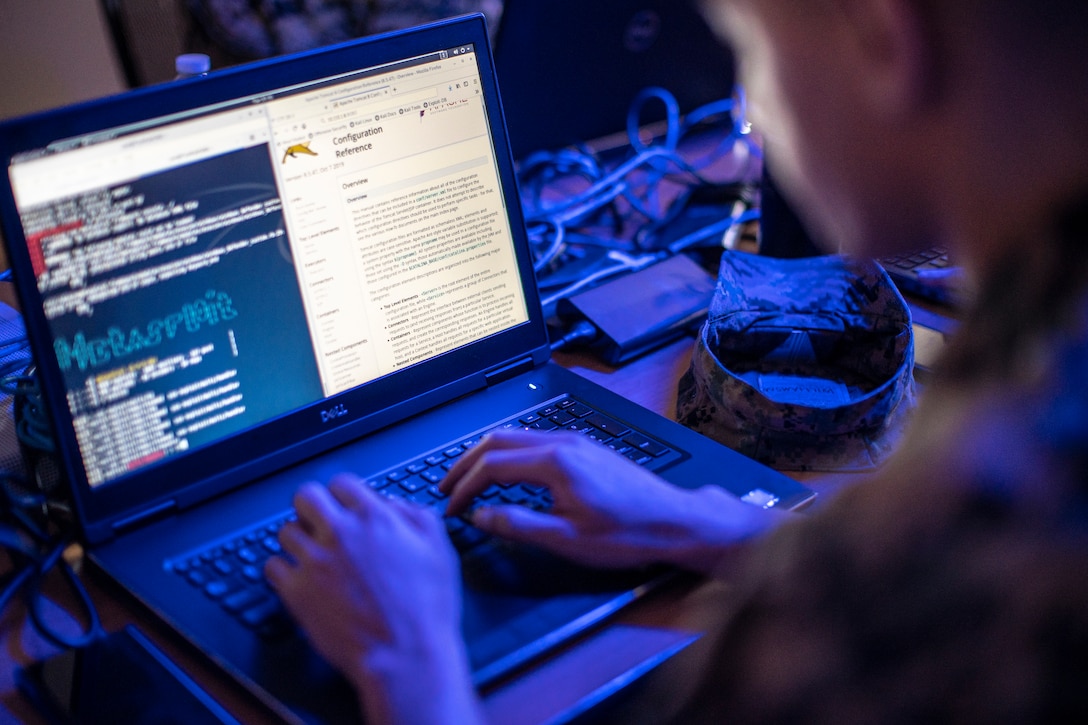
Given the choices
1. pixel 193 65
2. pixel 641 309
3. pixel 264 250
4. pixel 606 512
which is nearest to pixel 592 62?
pixel 641 309

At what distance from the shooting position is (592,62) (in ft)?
4.11

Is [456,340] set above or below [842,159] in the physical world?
below

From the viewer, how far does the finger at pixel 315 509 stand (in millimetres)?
626

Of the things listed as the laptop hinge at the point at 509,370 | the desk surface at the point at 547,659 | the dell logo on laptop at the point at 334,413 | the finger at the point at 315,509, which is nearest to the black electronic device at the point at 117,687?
the desk surface at the point at 547,659

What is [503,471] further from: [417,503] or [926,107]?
[926,107]

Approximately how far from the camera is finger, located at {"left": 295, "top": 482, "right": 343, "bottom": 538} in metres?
0.63

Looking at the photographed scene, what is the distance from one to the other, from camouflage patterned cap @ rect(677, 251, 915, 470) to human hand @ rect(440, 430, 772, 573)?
0.14 metres

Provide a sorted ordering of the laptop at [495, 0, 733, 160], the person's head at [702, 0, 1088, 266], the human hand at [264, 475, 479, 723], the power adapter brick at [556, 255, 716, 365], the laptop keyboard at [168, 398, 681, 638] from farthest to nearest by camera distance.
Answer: the laptop at [495, 0, 733, 160] → the power adapter brick at [556, 255, 716, 365] → the laptop keyboard at [168, 398, 681, 638] → the human hand at [264, 475, 479, 723] → the person's head at [702, 0, 1088, 266]

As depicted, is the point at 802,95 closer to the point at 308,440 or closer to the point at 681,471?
the point at 681,471

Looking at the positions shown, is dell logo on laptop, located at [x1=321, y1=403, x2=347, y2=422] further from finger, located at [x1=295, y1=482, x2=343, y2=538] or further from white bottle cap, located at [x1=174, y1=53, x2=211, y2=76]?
white bottle cap, located at [x1=174, y1=53, x2=211, y2=76]

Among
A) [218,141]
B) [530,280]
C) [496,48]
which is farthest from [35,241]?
[496,48]

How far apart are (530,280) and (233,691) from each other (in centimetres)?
47

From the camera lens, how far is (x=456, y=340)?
2.79ft

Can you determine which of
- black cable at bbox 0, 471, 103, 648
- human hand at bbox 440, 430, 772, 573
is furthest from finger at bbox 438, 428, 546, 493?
black cable at bbox 0, 471, 103, 648
